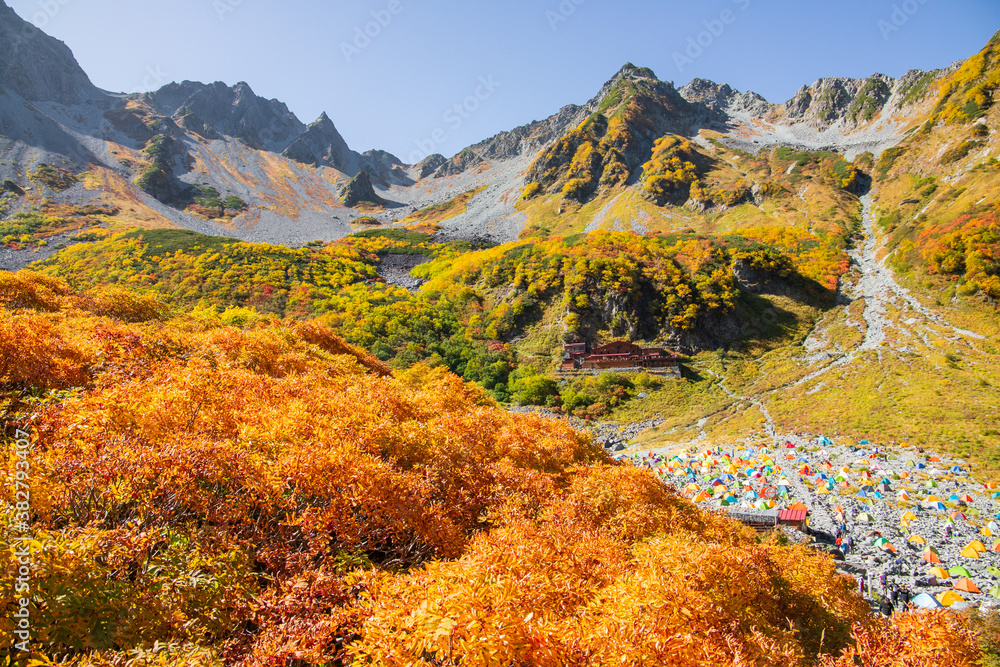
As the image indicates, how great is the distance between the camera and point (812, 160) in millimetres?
95750

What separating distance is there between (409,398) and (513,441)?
3.09m


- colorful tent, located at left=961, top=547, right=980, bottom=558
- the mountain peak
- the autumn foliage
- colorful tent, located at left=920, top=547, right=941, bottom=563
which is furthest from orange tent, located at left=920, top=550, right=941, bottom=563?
the mountain peak

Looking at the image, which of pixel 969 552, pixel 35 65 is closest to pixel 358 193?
pixel 35 65

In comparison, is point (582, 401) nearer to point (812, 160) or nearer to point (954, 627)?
point (954, 627)

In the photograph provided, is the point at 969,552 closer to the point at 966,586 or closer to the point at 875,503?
the point at 966,586

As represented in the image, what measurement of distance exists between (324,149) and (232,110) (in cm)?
3694

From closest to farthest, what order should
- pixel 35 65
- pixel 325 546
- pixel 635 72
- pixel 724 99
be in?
pixel 325 546 → pixel 35 65 → pixel 635 72 → pixel 724 99

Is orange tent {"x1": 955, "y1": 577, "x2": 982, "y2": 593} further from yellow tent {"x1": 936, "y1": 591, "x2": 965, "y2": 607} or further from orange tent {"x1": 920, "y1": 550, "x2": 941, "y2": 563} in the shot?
orange tent {"x1": 920, "y1": 550, "x2": 941, "y2": 563}

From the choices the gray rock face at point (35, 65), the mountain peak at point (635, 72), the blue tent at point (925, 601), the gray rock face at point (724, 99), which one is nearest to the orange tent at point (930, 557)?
the blue tent at point (925, 601)

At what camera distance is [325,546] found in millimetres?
5039

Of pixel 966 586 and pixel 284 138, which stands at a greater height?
pixel 284 138

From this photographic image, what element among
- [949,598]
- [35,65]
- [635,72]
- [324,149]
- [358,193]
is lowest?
[949,598]

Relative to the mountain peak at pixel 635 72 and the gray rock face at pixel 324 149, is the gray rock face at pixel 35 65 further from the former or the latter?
the mountain peak at pixel 635 72

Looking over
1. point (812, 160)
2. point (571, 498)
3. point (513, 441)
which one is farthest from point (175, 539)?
point (812, 160)
